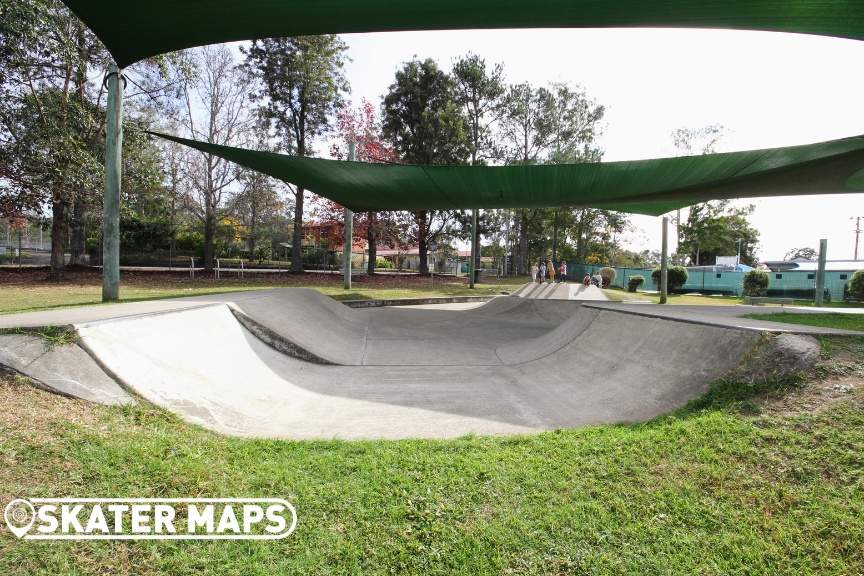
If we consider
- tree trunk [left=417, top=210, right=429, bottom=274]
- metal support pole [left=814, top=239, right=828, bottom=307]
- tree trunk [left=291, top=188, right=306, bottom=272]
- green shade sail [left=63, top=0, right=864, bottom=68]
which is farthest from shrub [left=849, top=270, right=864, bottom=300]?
tree trunk [left=291, top=188, right=306, bottom=272]

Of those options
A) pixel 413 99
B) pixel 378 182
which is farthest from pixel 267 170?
pixel 413 99

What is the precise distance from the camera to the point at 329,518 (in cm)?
221

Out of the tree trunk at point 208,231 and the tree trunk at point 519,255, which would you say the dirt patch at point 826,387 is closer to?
the tree trunk at point 208,231

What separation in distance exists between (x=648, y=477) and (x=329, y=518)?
6.61ft

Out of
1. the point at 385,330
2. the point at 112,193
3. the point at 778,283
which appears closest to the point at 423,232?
the point at 385,330

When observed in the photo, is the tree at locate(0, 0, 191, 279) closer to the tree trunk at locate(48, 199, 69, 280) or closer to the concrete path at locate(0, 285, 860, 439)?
the tree trunk at locate(48, 199, 69, 280)

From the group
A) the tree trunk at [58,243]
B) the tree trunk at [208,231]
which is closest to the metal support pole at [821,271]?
the tree trunk at [208,231]

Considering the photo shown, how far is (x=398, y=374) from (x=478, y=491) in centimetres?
A: 316

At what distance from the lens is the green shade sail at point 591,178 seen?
7.50 metres

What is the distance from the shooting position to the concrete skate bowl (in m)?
3.56

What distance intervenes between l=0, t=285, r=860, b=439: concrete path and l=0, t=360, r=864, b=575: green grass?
0.55 metres

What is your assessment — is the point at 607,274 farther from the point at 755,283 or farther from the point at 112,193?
the point at 112,193

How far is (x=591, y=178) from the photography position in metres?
9.02

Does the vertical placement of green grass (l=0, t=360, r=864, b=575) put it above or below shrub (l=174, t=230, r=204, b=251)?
below
